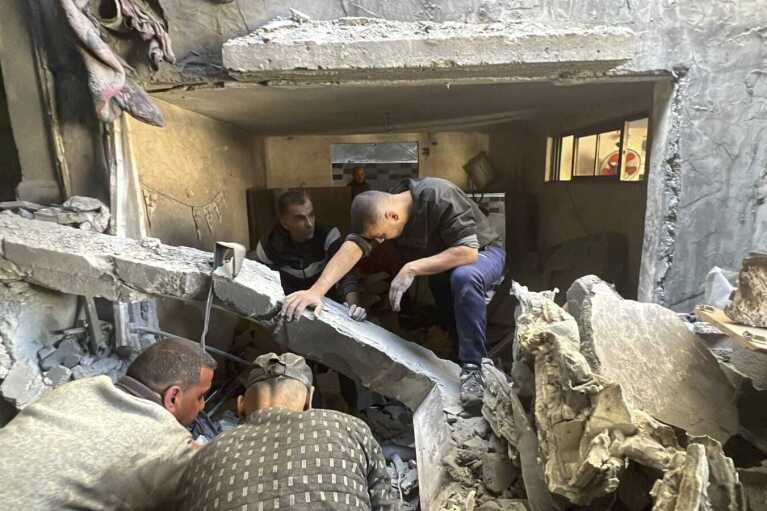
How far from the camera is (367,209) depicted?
2766mm

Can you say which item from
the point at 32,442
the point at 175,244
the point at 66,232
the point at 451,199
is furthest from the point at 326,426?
the point at 175,244

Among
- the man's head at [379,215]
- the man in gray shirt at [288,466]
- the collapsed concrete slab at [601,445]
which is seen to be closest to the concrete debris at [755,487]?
A: the collapsed concrete slab at [601,445]

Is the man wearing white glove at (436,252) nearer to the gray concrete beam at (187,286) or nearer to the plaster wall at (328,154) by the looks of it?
the gray concrete beam at (187,286)

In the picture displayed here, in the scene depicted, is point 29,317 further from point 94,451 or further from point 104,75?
point 94,451

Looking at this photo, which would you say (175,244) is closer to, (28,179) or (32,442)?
(28,179)

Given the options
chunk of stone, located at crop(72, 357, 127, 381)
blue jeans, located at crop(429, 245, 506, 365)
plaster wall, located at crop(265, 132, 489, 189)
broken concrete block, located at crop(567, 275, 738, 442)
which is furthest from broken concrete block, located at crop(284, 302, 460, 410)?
plaster wall, located at crop(265, 132, 489, 189)

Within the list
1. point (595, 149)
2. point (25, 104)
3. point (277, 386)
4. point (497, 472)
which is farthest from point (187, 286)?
point (595, 149)

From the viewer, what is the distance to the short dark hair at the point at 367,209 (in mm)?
2752

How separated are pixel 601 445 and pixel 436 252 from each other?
1.82 metres

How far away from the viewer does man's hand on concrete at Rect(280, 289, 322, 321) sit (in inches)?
104

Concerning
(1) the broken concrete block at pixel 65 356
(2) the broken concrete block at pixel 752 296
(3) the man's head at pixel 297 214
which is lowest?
(1) the broken concrete block at pixel 65 356

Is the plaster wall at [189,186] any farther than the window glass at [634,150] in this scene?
No

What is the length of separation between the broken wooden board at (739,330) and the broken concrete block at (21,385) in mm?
A: 3736

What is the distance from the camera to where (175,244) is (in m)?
3.58
